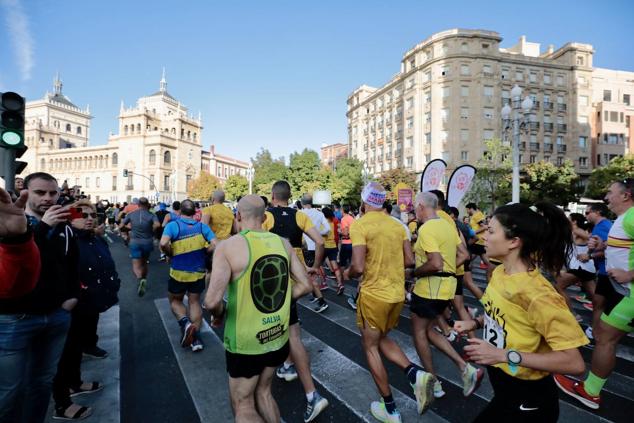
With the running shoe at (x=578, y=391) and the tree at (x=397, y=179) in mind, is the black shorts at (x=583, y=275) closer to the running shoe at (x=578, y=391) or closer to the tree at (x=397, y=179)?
the running shoe at (x=578, y=391)

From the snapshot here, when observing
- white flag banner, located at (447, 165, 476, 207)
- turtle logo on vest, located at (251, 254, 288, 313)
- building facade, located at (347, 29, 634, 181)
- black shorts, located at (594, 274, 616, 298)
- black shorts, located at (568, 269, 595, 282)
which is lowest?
black shorts, located at (568, 269, 595, 282)

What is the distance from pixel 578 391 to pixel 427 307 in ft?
5.44

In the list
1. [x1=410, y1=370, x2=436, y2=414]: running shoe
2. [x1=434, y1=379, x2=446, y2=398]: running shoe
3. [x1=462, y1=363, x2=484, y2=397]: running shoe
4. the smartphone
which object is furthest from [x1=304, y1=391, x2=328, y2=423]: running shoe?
the smartphone

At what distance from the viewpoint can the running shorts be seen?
3.28 meters

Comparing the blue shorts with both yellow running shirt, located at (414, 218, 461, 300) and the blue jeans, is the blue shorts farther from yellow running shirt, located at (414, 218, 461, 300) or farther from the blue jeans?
yellow running shirt, located at (414, 218, 461, 300)

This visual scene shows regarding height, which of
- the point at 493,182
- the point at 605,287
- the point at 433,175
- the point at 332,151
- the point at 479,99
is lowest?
the point at 605,287

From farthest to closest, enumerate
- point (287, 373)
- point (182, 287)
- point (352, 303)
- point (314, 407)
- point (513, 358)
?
point (352, 303), point (182, 287), point (287, 373), point (314, 407), point (513, 358)

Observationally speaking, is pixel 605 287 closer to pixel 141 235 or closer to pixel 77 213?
pixel 77 213

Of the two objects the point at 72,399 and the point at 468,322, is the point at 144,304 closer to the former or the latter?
the point at 72,399

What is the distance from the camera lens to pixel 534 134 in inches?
1784

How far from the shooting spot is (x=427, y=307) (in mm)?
3723

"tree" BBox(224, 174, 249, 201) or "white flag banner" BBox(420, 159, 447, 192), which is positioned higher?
"tree" BBox(224, 174, 249, 201)

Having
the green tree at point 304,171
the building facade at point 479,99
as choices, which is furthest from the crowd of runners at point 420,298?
the building facade at point 479,99

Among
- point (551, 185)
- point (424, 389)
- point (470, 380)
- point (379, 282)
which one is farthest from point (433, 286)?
point (551, 185)
